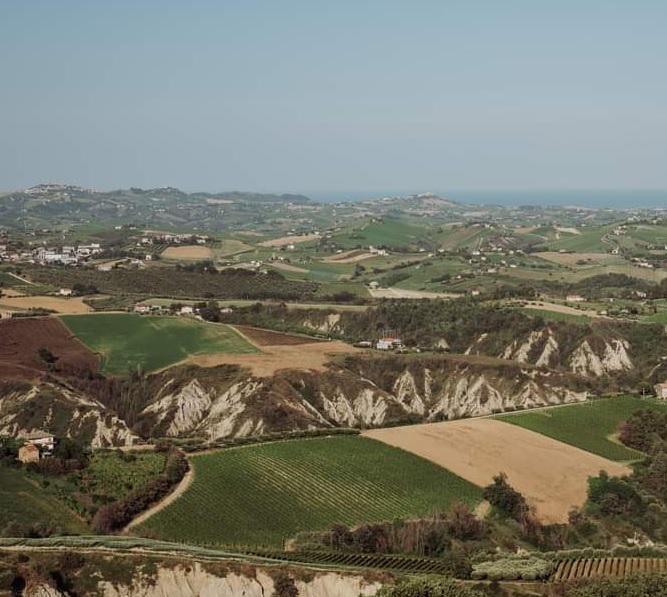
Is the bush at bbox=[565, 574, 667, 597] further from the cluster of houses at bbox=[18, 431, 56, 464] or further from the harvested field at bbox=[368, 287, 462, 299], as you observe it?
the harvested field at bbox=[368, 287, 462, 299]

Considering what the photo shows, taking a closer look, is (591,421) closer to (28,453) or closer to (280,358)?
(280,358)

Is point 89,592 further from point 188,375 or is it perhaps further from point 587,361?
point 587,361

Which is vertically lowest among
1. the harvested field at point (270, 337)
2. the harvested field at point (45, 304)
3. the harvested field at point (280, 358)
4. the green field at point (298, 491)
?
the green field at point (298, 491)

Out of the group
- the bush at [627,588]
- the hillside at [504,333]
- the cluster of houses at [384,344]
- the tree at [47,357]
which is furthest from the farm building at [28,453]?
the hillside at [504,333]

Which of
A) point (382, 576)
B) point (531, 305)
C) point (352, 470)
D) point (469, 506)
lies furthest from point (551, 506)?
point (531, 305)

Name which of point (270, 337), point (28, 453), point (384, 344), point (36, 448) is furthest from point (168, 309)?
point (28, 453)

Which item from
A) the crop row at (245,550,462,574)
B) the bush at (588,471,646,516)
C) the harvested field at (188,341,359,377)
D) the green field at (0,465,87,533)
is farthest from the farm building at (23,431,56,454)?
the bush at (588,471,646,516)

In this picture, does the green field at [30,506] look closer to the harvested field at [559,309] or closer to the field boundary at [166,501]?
the field boundary at [166,501]
